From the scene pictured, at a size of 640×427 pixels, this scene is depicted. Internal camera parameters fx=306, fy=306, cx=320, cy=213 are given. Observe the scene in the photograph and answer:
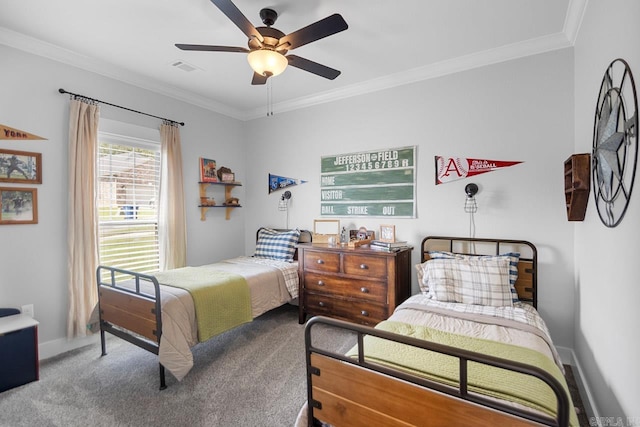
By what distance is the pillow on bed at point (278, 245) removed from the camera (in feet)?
12.6

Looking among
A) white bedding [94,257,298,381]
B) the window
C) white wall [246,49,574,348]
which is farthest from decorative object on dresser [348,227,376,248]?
the window

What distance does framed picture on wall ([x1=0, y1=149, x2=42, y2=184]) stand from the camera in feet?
8.36

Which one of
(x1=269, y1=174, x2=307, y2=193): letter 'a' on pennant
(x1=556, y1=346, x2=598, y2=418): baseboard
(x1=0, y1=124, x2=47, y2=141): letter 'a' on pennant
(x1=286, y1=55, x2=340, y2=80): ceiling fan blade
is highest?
(x1=286, y1=55, x2=340, y2=80): ceiling fan blade

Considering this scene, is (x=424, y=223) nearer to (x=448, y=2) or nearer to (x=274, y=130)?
(x=448, y=2)

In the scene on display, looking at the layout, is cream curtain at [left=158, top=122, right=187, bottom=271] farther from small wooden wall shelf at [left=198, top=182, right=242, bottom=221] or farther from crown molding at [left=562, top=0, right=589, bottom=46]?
crown molding at [left=562, top=0, right=589, bottom=46]

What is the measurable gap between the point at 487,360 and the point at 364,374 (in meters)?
0.51

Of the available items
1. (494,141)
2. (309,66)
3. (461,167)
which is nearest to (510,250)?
(461,167)

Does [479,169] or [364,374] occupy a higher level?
[479,169]

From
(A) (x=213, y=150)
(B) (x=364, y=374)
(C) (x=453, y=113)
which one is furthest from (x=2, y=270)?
(C) (x=453, y=113)

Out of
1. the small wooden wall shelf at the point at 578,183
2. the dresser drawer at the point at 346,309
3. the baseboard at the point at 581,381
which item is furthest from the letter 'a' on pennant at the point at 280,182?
the baseboard at the point at 581,381

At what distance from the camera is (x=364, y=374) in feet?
4.42

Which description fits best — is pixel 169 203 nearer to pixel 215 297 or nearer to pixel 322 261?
pixel 215 297

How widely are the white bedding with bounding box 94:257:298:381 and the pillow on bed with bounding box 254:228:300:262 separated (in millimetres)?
364

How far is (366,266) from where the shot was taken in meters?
3.04
